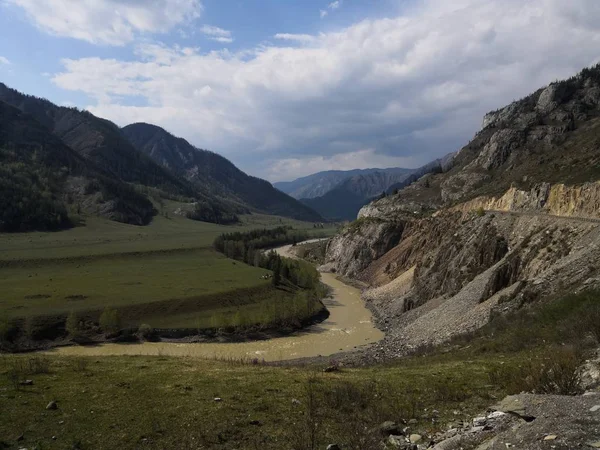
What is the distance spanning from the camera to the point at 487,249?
64438 millimetres

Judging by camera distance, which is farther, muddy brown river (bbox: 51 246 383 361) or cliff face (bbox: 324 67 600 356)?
muddy brown river (bbox: 51 246 383 361)

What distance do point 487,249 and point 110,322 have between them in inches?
2484

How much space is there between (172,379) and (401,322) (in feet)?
173

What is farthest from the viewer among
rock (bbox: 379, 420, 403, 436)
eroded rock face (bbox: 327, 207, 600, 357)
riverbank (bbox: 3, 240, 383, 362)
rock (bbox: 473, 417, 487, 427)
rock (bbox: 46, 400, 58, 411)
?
riverbank (bbox: 3, 240, 383, 362)

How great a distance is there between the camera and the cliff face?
44.6 meters

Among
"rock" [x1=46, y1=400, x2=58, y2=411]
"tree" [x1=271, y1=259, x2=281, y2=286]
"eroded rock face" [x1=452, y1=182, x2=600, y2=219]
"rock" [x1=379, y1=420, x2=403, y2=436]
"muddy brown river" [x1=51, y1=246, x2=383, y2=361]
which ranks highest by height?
"eroded rock face" [x1=452, y1=182, x2=600, y2=219]

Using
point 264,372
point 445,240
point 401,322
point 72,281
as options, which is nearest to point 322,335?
point 401,322

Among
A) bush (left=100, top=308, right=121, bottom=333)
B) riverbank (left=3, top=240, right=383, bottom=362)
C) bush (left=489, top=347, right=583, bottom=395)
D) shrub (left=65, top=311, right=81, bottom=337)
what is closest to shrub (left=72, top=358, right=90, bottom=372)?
bush (left=489, top=347, right=583, bottom=395)

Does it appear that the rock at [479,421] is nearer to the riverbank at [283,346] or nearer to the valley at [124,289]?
the riverbank at [283,346]

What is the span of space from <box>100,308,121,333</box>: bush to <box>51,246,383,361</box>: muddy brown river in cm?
374

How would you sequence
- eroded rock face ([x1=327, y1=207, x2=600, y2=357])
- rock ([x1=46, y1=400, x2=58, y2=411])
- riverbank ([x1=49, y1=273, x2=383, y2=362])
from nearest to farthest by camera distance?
rock ([x1=46, y1=400, x2=58, y2=411]), eroded rock face ([x1=327, y1=207, x2=600, y2=357]), riverbank ([x1=49, y1=273, x2=383, y2=362])

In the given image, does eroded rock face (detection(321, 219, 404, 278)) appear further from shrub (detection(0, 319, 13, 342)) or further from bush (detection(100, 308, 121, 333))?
shrub (detection(0, 319, 13, 342))

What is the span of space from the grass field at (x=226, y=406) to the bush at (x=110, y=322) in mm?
52298

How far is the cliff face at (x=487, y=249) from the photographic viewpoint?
1756 inches
